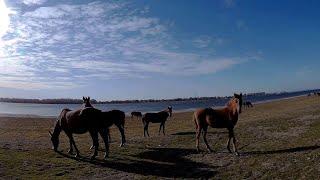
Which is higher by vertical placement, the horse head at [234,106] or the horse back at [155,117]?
the horse head at [234,106]

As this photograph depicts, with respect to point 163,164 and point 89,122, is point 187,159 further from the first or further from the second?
point 89,122

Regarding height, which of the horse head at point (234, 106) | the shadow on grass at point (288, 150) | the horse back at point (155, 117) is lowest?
the shadow on grass at point (288, 150)

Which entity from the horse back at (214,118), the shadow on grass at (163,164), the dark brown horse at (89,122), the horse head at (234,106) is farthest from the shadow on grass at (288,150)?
the dark brown horse at (89,122)

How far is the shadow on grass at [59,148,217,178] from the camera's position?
17.5 meters

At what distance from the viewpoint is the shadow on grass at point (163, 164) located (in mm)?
17536

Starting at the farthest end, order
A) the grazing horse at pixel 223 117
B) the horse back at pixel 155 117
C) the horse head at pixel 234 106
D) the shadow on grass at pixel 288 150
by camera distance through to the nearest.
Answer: the horse back at pixel 155 117 < the grazing horse at pixel 223 117 < the horse head at pixel 234 106 < the shadow on grass at pixel 288 150

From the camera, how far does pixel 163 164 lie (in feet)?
64.3

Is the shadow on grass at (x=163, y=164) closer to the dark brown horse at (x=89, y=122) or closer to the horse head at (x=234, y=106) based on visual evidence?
the dark brown horse at (x=89, y=122)

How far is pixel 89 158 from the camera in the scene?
70.8ft

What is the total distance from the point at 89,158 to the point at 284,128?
11826 mm

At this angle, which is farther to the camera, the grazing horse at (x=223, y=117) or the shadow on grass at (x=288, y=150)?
the grazing horse at (x=223, y=117)

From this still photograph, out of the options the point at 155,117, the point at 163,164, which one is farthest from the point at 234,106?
the point at 155,117

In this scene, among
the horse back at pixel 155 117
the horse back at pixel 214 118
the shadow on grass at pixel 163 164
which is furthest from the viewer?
the horse back at pixel 155 117

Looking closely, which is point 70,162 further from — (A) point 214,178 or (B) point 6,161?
(A) point 214,178
